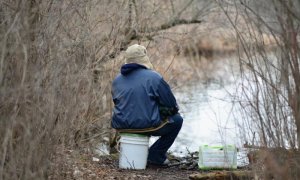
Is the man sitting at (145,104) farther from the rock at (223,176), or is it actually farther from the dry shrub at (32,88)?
the dry shrub at (32,88)

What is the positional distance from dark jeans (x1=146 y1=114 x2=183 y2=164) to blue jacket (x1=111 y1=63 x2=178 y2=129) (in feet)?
0.50

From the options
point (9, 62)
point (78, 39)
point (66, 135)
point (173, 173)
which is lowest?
point (173, 173)

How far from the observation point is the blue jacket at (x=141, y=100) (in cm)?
675

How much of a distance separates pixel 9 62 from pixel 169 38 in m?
6.74

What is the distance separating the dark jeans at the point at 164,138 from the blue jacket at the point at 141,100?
0.15m

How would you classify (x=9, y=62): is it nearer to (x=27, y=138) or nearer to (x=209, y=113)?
(x=27, y=138)

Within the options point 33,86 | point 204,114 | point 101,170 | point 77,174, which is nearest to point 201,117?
point 204,114

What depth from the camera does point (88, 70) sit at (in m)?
7.93

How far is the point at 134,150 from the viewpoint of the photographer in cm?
677

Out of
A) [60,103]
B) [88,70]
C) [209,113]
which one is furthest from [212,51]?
[60,103]

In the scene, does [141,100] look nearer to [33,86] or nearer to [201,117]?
Result: [33,86]

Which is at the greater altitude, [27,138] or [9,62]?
[9,62]

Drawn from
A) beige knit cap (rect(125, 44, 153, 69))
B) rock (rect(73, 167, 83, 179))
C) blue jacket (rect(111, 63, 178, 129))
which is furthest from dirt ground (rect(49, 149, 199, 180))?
beige knit cap (rect(125, 44, 153, 69))

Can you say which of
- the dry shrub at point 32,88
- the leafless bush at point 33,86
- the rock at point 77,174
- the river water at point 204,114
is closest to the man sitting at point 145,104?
the leafless bush at point 33,86
